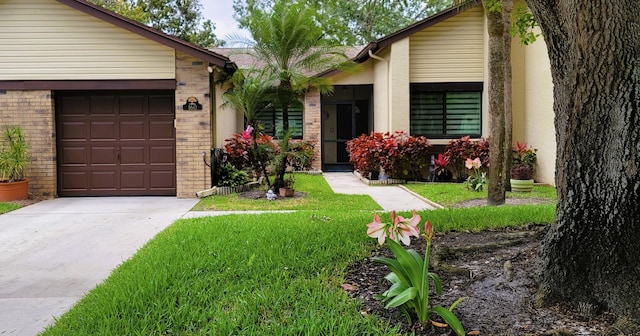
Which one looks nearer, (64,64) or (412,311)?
(412,311)

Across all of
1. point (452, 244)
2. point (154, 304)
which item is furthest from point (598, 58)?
point (154, 304)

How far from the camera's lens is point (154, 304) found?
12.2 feet

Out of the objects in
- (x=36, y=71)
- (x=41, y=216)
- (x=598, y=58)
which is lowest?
(x=41, y=216)

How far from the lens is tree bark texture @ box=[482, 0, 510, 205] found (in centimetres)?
892

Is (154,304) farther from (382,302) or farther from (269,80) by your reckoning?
(269,80)

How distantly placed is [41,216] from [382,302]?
25.6ft

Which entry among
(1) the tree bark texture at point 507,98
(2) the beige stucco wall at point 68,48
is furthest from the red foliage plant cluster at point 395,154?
(2) the beige stucco wall at point 68,48

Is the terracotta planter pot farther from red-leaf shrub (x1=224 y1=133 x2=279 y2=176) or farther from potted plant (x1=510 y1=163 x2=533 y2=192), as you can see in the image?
potted plant (x1=510 y1=163 x2=533 y2=192)

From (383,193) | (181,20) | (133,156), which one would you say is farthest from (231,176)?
(181,20)

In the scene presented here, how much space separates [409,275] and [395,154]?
10.4 meters

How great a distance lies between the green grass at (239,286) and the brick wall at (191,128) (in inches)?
201

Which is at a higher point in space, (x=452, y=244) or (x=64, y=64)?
(x=64, y=64)

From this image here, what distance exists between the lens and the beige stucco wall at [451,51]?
47.6 feet

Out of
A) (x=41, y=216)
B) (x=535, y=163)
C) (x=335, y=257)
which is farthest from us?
(x=535, y=163)
